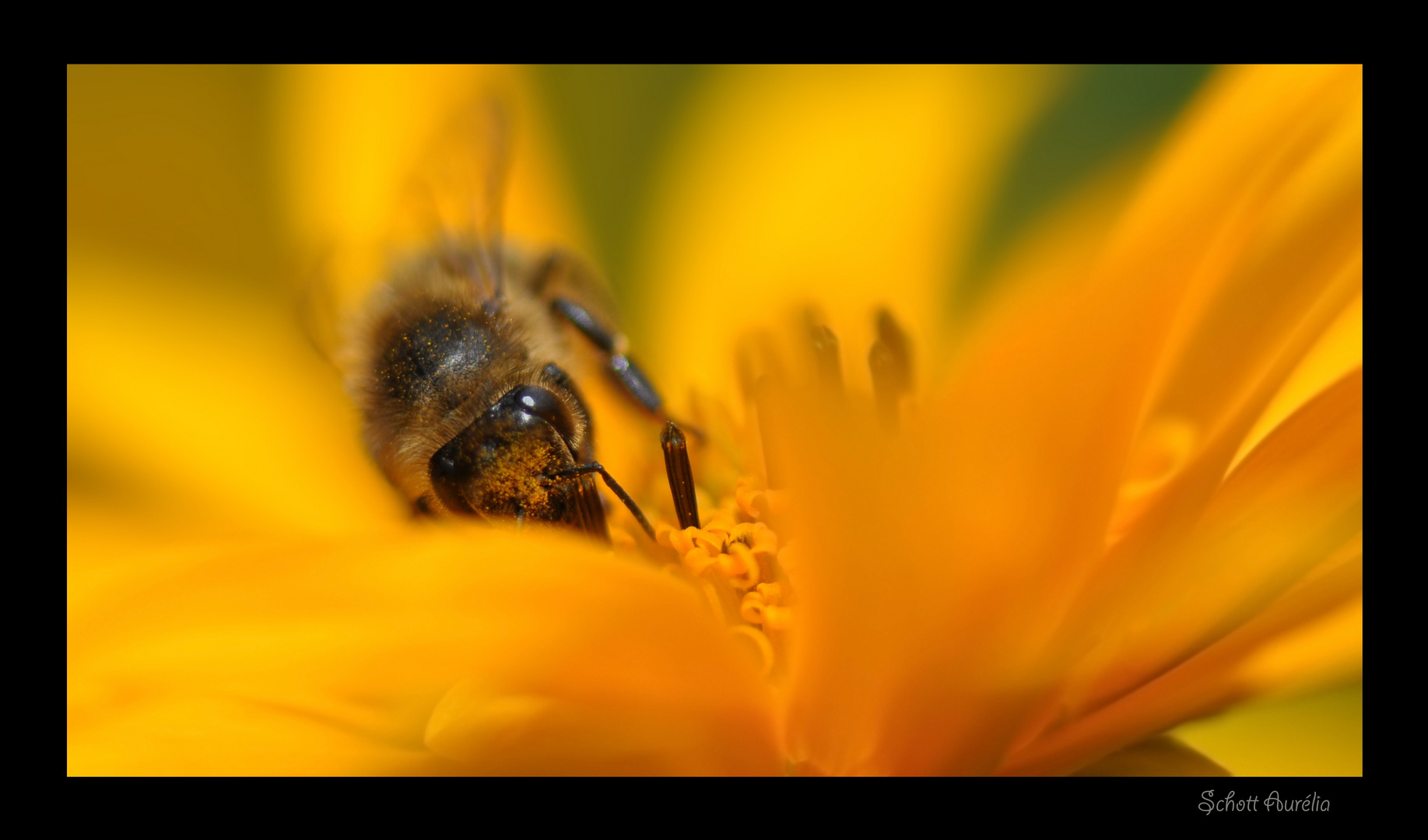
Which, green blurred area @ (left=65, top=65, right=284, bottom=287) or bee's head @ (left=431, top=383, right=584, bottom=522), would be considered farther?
green blurred area @ (left=65, top=65, right=284, bottom=287)

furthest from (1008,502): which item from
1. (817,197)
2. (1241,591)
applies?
(817,197)

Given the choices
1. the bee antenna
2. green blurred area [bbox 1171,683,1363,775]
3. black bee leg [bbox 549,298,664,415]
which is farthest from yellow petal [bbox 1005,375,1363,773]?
the bee antenna

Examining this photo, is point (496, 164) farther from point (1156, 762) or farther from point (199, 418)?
point (1156, 762)

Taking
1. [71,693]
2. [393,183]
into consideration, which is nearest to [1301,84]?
[71,693]

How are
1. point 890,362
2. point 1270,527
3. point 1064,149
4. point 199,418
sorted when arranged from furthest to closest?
1. point 1064,149
2. point 199,418
3. point 890,362
4. point 1270,527

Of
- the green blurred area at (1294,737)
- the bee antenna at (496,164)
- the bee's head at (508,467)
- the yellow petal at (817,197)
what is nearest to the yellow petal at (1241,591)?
the green blurred area at (1294,737)

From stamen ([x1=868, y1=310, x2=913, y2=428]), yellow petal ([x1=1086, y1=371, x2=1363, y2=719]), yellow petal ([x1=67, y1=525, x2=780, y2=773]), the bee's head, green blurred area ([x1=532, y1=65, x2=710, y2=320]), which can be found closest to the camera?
yellow petal ([x1=67, y1=525, x2=780, y2=773])

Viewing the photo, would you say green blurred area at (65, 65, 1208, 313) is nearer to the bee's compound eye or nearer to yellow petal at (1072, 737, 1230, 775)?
the bee's compound eye
